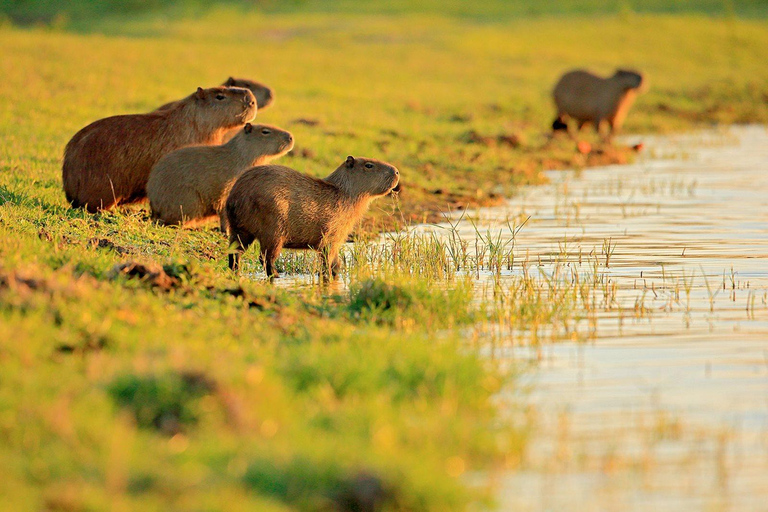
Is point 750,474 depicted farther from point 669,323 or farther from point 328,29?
point 328,29

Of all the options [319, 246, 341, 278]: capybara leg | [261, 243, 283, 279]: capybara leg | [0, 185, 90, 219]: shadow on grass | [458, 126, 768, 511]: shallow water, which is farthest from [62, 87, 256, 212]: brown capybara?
[458, 126, 768, 511]: shallow water

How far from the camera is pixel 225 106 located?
9.80m

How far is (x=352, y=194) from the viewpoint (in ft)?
27.9

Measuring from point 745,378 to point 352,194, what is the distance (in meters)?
4.01

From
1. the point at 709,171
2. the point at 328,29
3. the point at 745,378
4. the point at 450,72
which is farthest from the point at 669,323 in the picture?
the point at 328,29

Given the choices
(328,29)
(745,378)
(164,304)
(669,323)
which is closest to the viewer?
(745,378)

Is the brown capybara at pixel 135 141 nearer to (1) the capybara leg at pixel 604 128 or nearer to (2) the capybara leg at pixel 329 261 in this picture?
(2) the capybara leg at pixel 329 261

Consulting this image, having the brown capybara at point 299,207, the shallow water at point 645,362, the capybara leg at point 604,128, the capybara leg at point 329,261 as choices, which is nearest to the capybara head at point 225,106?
the brown capybara at point 299,207

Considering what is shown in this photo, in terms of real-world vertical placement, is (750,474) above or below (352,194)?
below

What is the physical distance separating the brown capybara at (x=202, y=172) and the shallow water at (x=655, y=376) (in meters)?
2.23

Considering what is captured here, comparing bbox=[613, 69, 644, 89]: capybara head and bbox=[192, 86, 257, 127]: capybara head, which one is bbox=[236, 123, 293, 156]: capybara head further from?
bbox=[613, 69, 644, 89]: capybara head

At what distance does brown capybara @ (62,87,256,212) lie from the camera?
938 centimetres

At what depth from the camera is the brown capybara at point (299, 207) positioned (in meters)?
7.77

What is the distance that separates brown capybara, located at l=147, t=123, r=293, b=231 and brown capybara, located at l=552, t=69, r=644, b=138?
1208 cm
